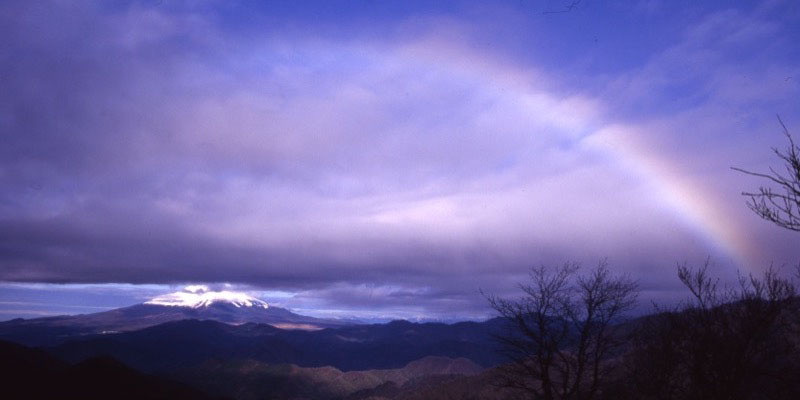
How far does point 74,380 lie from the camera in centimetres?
11750

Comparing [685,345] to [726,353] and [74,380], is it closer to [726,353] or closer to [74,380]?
[726,353]

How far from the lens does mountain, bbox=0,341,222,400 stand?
106562 millimetres

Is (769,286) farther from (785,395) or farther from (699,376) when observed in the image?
(699,376)

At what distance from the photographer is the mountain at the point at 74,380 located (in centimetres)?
10656

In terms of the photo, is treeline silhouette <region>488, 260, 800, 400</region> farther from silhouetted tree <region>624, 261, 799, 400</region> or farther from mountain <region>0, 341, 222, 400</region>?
mountain <region>0, 341, 222, 400</region>

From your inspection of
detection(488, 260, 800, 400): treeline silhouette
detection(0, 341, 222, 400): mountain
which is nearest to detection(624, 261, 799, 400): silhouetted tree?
detection(488, 260, 800, 400): treeline silhouette

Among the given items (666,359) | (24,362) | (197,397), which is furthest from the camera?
(197,397)

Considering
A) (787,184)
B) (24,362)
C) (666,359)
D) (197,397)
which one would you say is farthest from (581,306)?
(24,362)

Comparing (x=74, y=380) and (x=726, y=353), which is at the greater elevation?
(x=726, y=353)

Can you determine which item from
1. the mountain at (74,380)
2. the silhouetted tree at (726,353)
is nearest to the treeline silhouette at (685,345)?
the silhouetted tree at (726,353)

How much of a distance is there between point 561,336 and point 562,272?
3.50 metres

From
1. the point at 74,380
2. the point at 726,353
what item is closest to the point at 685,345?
the point at 726,353

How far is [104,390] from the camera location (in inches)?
4537

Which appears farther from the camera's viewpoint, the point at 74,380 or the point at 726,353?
the point at 74,380
